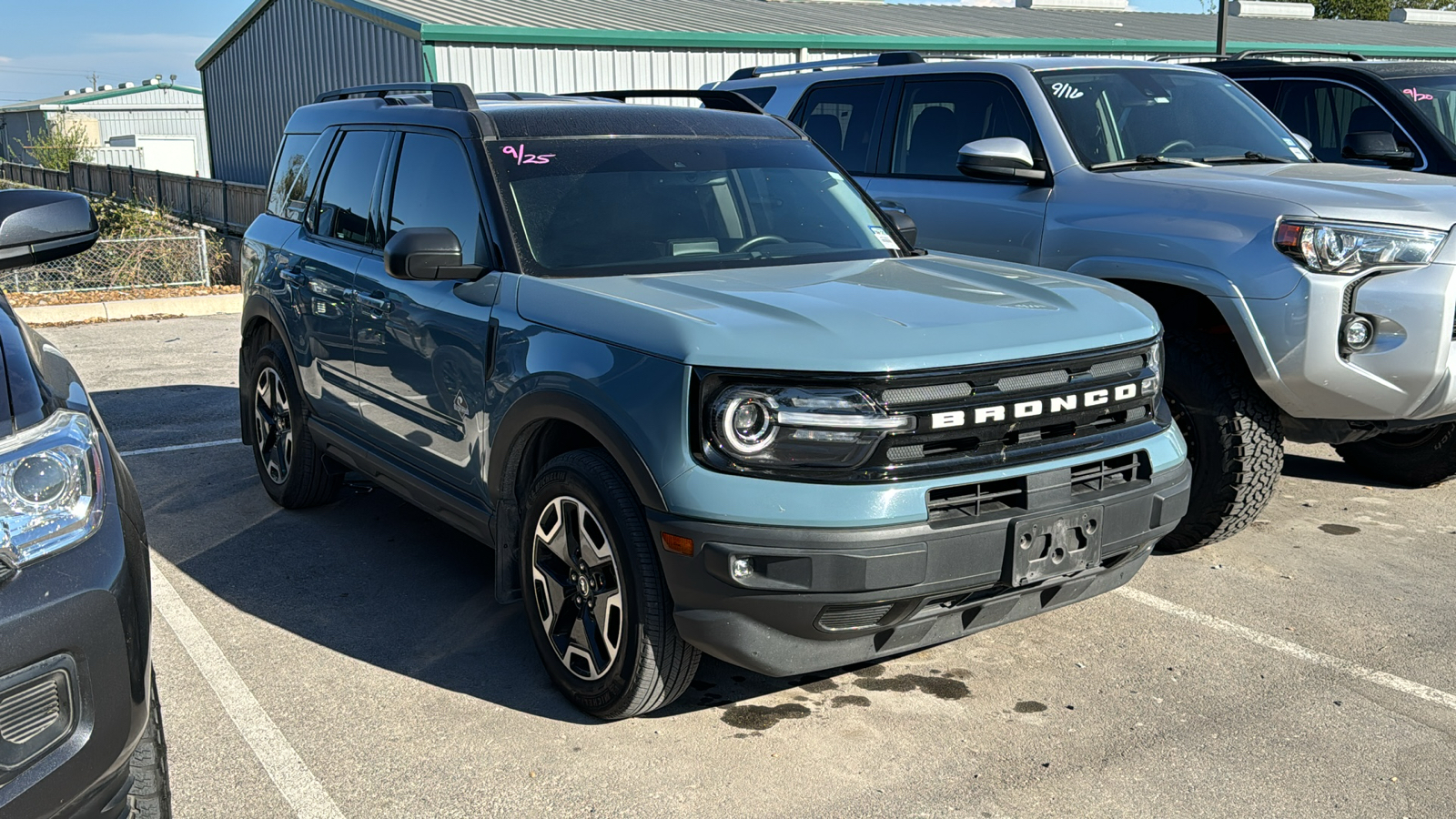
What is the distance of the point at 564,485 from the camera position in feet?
12.1

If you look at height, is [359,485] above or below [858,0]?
below

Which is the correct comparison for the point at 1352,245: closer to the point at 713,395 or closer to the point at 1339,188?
the point at 1339,188

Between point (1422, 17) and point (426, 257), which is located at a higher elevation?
point (1422, 17)

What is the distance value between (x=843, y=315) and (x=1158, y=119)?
349cm

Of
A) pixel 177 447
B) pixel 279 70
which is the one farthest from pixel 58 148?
pixel 177 447

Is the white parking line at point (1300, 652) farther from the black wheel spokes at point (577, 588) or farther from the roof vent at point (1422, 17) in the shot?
the roof vent at point (1422, 17)

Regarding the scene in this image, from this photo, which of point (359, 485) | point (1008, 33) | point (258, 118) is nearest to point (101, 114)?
point (258, 118)

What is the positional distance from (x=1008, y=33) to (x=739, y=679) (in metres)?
21.2

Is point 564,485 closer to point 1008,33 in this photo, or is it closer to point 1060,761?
point 1060,761

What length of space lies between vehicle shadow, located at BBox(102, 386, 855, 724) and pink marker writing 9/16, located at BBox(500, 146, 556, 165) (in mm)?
1660

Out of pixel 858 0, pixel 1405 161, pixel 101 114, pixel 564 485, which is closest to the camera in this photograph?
pixel 564 485

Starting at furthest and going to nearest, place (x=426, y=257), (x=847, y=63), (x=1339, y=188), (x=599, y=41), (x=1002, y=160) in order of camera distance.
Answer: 1. (x=599, y=41)
2. (x=847, y=63)
3. (x=1002, y=160)
4. (x=1339, y=188)
5. (x=426, y=257)

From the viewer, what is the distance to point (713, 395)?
3.31 m

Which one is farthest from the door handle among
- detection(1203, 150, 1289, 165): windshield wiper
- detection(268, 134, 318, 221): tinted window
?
detection(1203, 150, 1289, 165): windshield wiper
